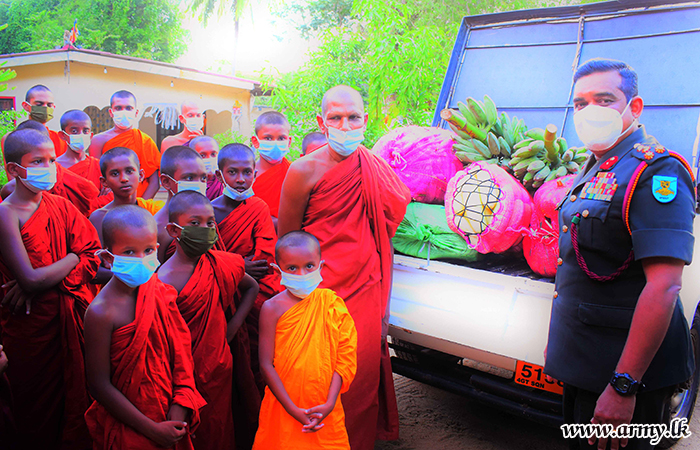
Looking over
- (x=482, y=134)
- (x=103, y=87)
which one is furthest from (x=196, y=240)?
(x=103, y=87)

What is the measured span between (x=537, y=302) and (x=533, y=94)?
2420mm

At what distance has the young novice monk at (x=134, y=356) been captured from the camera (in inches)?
76.2

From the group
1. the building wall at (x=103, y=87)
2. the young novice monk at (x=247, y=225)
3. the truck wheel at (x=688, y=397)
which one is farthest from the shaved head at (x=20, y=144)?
the building wall at (x=103, y=87)

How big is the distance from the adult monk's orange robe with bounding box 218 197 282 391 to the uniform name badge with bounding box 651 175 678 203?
2032mm

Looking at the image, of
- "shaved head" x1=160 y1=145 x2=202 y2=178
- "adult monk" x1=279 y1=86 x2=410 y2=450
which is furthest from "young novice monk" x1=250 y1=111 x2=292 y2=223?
"adult monk" x1=279 y1=86 x2=410 y2=450

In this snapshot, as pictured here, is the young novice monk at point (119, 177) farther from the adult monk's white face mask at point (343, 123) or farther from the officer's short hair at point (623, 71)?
the officer's short hair at point (623, 71)

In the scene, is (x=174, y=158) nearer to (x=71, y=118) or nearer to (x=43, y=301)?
(x=43, y=301)

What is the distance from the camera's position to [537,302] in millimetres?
2746

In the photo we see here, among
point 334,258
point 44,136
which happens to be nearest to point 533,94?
point 334,258

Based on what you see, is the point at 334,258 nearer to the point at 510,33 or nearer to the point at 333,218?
the point at 333,218

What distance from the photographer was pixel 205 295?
98.4 inches

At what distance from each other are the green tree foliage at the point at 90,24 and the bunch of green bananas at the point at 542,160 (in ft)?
73.6

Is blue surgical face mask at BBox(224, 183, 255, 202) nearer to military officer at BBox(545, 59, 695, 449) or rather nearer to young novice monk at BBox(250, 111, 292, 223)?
young novice monk at BBox(250, 111, 292, 223)

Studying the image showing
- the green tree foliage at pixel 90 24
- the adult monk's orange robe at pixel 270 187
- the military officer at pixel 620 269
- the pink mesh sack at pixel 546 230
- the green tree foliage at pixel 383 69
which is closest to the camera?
the military officer at pixel 620 269
